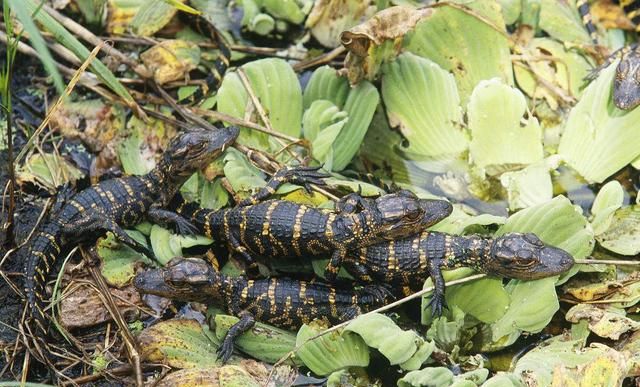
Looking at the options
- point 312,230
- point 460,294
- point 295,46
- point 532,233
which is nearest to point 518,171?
point 532,233

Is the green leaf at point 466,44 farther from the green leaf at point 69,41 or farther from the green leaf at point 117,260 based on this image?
the green leaf at point 117,260

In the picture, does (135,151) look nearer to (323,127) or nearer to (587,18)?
(323,127)

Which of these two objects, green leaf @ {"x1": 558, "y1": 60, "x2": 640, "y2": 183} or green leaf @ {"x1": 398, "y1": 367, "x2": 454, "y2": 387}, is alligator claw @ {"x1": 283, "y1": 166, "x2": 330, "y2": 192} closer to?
green leaf @ {"x1": 398, "y1": 367, "x2": 454, "y2": 387}

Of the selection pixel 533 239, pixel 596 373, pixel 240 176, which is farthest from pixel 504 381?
pixel 240 176

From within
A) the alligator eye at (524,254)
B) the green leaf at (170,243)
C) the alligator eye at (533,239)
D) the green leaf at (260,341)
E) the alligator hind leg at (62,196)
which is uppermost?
the alligator hind leg at (62,196)

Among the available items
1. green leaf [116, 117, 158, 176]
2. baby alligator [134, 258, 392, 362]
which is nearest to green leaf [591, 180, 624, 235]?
baby alligator [134, 258, 392, 362]

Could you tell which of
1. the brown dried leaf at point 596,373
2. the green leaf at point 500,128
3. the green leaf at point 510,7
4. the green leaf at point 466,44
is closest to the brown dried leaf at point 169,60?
the green leaf at point 466,44
